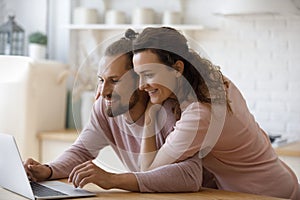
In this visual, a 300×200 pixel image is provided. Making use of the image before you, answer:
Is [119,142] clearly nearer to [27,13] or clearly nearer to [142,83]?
[142,83]

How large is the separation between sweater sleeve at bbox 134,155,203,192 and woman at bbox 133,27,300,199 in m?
0.03

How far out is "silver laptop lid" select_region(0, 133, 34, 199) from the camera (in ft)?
5.71

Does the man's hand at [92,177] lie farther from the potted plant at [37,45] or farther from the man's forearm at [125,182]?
the potted plant at [37,45]

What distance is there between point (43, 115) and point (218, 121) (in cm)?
248

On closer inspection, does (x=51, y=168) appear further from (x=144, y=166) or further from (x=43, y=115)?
(x=43, y=115)

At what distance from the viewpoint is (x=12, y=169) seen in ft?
5.94

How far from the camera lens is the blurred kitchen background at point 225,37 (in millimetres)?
3670

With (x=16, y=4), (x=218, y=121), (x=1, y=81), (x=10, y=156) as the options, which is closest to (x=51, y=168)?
(x=10, y=156)

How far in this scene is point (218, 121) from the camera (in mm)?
1766

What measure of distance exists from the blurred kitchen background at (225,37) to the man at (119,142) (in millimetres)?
1321

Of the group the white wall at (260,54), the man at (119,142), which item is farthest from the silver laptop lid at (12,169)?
the white wall at (260,54)

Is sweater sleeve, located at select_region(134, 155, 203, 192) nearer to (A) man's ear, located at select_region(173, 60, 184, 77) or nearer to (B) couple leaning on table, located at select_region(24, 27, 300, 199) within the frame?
(B) couple leaning on table, located at select_region(24, 27, 300, 199)

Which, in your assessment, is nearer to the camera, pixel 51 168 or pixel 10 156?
pixel 10 156

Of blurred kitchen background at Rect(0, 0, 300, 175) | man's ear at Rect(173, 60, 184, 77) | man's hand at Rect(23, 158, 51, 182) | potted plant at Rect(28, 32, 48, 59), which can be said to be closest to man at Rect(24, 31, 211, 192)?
man's hand at Rect(23, 158, 51, 182)
